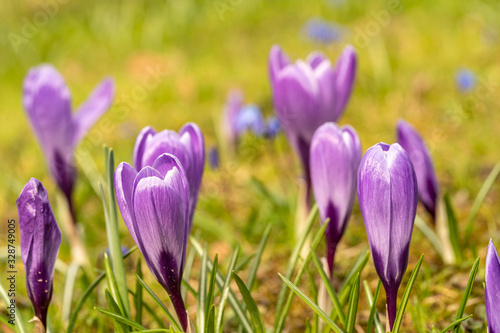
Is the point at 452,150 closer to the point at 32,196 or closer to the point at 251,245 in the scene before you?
the point at 251,245

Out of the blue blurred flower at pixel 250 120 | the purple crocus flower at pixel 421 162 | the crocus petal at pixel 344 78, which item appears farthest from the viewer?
the blue blurred flower at pixel 250 120

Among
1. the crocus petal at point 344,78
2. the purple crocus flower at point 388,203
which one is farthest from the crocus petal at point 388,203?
the crocus petal at point 344,78

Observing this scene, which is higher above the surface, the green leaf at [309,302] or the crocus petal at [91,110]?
the crocus petal at [91,110]

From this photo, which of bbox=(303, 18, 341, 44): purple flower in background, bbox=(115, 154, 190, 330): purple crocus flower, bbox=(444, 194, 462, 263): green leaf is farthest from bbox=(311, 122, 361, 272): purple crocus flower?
bbox=(303, 18, 341, 44): purple flower in background

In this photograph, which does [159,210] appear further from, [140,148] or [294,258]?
[294,258]

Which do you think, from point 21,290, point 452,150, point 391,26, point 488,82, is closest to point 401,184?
point 21,290

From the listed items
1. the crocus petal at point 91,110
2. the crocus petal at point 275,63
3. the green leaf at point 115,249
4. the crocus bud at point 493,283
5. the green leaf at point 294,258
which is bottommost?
the green leaf at point 294,258

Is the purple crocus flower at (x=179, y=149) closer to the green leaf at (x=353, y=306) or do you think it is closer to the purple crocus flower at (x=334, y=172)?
the purple crocus flower at (x=334, y=172)
